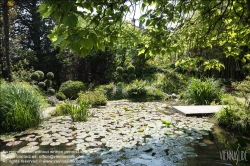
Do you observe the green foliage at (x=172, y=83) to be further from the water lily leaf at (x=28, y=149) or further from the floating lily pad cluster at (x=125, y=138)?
the water lily leaf at (x=28, y=149)

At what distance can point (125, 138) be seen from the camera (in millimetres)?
3820

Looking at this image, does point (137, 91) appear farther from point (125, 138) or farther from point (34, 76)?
point (125, 138)

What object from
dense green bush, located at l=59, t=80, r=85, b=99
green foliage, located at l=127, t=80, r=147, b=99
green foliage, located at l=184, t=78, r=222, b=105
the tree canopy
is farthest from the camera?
dense green bush, located at l=59, t=80, r=85, b=99

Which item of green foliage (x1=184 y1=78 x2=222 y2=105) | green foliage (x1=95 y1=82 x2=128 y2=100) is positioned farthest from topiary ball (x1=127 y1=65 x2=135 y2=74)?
green foliage (x1=184 y1=78 x2=222 y2=105)

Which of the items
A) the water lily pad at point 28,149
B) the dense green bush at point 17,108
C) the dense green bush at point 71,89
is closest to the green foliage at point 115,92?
the dense green bush at point 71,89

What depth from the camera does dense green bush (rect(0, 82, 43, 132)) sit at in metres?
4.27

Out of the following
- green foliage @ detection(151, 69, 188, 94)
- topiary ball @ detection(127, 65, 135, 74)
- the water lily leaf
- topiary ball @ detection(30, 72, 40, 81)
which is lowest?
the water lily leaf

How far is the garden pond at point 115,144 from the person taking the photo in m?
2.94

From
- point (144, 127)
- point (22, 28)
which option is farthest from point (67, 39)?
point (22, 28)

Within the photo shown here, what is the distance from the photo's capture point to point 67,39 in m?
1.60

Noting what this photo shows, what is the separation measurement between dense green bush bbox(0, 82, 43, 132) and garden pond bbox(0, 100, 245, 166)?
25 cm

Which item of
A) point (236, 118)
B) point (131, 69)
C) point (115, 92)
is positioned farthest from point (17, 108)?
point (131, 69)

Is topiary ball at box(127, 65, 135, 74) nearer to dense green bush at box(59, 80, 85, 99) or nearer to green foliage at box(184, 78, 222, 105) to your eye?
dense green bush at box(59, 80, 85, 99)

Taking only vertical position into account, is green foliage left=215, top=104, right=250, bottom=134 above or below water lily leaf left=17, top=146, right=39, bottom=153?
above
